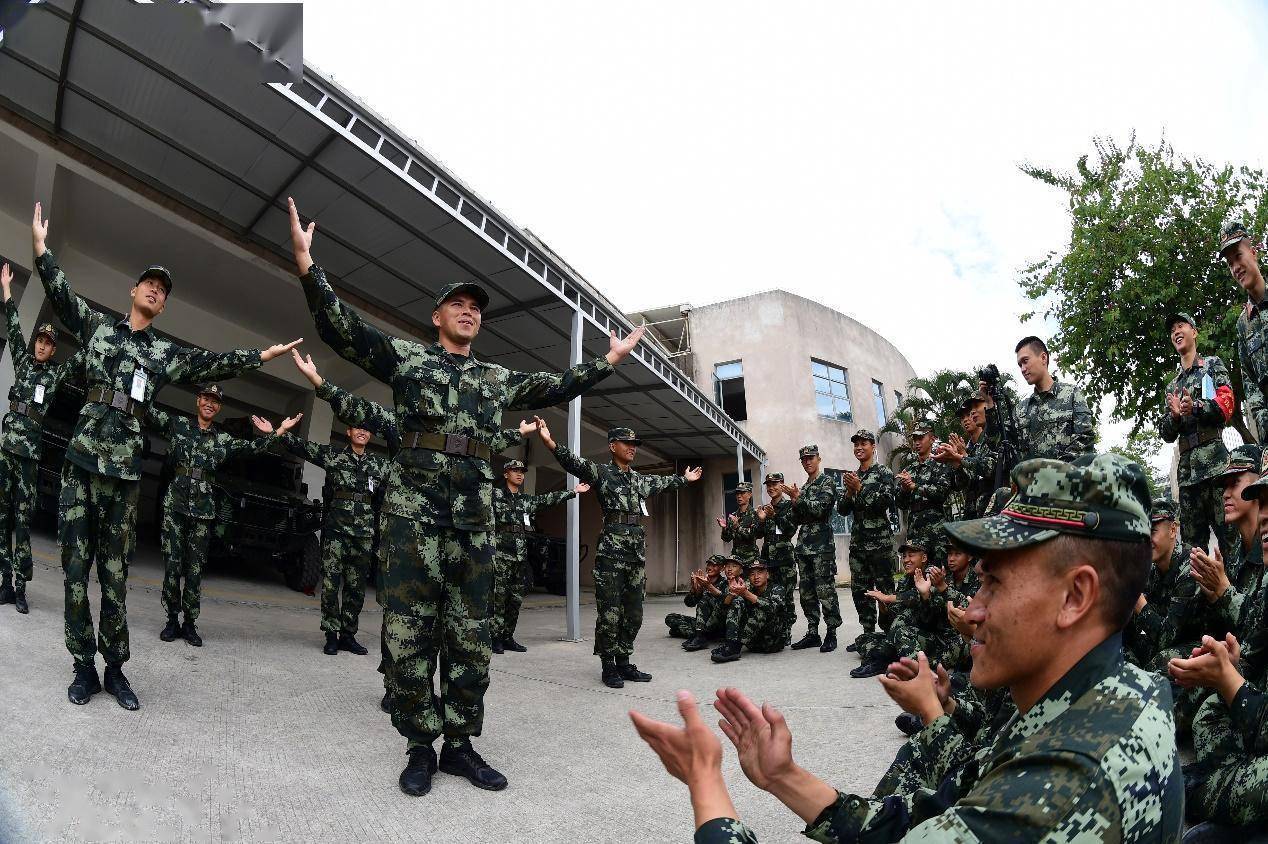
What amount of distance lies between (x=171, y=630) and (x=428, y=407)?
3.33 metres

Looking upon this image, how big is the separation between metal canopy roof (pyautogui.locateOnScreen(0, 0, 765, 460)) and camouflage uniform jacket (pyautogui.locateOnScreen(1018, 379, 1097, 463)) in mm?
5434

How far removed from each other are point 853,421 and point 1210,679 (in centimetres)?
1908

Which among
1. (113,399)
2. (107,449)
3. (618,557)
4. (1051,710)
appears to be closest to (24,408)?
(113,399)

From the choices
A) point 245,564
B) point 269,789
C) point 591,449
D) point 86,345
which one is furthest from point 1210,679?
point 591,449

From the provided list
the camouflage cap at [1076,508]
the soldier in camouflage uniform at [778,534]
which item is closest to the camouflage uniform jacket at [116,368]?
the camouflage cap at [1076,508]

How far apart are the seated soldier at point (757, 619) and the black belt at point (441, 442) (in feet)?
12.7

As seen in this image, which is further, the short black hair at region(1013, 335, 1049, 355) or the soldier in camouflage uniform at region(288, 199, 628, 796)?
the short black hair at region(1013, 335, 1049, 355)

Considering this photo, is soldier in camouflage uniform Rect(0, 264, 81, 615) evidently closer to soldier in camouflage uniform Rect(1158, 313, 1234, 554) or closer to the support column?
the support column

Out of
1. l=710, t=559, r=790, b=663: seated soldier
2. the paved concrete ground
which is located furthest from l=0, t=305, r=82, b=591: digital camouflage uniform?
l=710, t=559, r=790, b=663: seated soldier

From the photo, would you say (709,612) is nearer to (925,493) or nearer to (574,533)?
(574,533)

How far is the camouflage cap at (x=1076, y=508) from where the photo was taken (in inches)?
44.6

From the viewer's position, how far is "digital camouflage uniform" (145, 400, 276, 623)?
506 centimetres

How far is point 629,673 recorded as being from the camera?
17.9 feet

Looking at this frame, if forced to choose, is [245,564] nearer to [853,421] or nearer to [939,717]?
[939,717]
